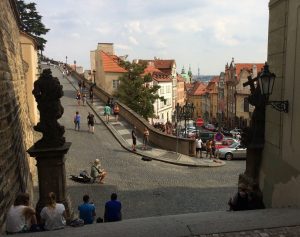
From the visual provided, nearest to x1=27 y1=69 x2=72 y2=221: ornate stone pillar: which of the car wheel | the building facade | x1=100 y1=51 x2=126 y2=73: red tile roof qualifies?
the building facade

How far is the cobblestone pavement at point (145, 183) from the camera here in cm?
1264

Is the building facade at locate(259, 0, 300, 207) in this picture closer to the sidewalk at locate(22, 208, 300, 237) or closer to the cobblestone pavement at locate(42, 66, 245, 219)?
the sidewalk at locate(22, 208, 300, 237)

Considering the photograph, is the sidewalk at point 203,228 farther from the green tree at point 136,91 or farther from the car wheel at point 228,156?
the green tree at point 136,91

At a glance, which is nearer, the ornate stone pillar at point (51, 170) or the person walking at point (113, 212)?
the person walking at point (113, 212)

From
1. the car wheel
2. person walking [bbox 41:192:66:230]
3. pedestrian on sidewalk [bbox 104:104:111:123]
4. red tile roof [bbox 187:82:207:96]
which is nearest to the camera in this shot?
person walking [bbox 41:192:66:230]

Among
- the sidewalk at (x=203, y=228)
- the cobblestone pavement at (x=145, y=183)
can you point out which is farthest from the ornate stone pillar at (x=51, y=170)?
the cobblestone pavement at (x=145, y=183)

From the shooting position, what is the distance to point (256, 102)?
9.41 m

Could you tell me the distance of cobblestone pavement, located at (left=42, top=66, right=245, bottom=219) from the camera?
41.5 feet

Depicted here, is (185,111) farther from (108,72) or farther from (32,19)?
(32,19)

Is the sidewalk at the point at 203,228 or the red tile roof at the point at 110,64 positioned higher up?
the red tile roof at the point at 110,64

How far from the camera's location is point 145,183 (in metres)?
15.3

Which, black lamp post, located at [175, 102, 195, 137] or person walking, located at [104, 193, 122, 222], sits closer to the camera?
person walking, located at [104, 193, 122, 222]

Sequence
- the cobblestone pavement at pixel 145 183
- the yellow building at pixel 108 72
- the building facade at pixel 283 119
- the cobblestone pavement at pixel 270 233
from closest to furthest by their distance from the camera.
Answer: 1. the cobblestone pavement at pixel 270 233
2. the building facade at pixel 283 119
3. the cobblestone pavement at pixel 145 183
4. the yellow building at pixel 108 72

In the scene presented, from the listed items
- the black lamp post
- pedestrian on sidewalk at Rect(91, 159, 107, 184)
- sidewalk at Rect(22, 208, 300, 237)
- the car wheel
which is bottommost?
the car wheel
